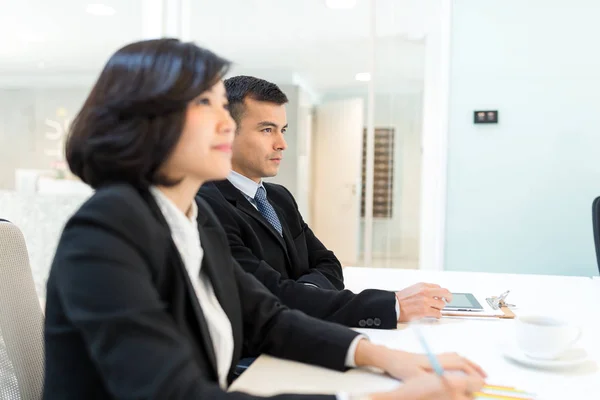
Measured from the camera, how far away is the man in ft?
4.18

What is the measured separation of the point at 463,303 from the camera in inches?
57.9

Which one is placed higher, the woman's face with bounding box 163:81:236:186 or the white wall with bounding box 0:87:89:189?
the white wall with bounding box 0:87:89:189

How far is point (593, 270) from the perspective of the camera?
3.26 meters

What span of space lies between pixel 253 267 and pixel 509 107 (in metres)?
2.48

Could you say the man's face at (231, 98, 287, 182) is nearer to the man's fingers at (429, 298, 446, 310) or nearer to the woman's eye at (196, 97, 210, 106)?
the man's fingers at (429, 298, 446, 310)

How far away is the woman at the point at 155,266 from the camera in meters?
0.67

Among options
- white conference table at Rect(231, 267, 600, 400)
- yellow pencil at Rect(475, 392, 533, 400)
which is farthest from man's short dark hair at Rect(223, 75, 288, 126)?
yellow pencil at Rect(475, 392, 533, 400)

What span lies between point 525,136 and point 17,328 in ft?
9.99

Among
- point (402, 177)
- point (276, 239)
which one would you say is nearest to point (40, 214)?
point (402, 177)

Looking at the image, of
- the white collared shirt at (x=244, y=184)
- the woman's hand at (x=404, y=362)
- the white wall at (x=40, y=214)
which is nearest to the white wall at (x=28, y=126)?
the white wall at (x=40, y=214)

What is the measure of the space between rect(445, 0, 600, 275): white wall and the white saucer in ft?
7.79

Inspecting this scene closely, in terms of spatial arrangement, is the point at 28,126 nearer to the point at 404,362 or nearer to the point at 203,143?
the point at 203,143

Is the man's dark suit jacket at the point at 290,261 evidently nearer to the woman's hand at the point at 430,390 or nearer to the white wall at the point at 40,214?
the woman's hand at the point at 430,390

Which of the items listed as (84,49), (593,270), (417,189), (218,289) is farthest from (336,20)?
(218,289)
